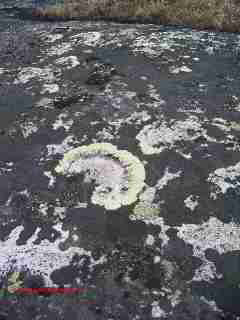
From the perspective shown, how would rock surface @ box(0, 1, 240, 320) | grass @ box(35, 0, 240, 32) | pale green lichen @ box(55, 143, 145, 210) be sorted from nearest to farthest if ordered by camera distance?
rock surface @ box(0, 1, 240, 320) → pale green lichen @ box(55, 143, 145, 210) → grass @ box(35, 0, 240, 32)

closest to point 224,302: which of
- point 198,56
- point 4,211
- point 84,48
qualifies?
point 4,211

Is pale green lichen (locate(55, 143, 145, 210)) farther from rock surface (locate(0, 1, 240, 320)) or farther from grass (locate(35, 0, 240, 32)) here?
grass (locate(35, 0, 240, 32))

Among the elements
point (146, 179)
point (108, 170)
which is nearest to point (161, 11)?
point (108, 170)

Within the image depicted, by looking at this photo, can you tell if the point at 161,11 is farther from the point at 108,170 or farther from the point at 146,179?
the point at 146,179

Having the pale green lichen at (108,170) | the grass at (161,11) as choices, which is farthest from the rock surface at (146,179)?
the grass at (161,11)

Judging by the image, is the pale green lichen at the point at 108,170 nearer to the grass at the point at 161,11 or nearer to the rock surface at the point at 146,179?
the rock surface at the point at 146,179

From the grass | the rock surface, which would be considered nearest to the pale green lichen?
the rock surface
